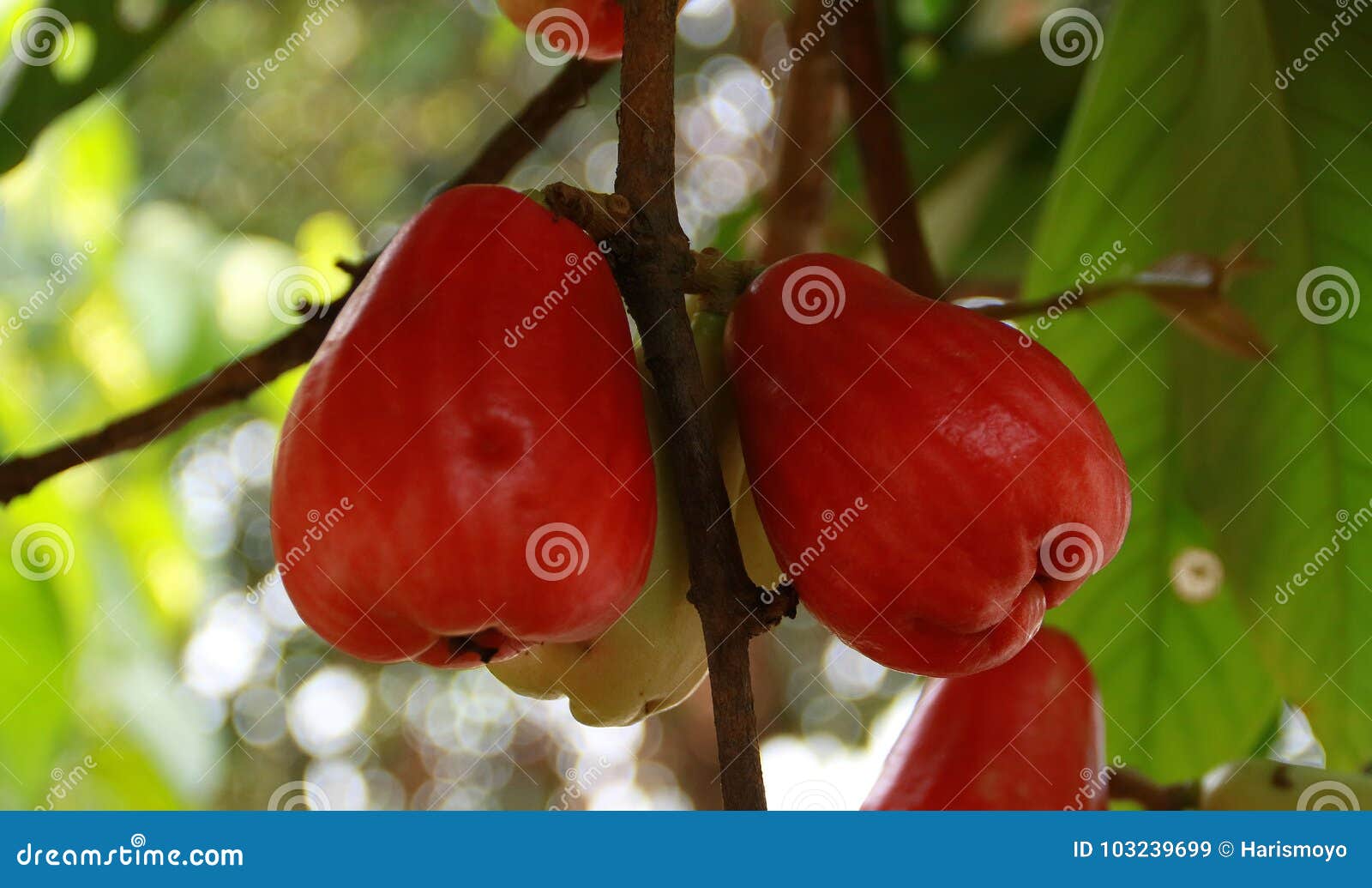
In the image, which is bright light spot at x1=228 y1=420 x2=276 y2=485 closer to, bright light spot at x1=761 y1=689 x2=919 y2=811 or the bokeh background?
the bokeh background

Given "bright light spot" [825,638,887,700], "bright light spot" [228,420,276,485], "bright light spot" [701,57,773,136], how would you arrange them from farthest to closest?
"bright light spot" [825,638,887,700], "bright light spot" [701,57,773,136], "bright light spot" [228,420,276,485]

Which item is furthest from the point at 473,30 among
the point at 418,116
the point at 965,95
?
the point at 965,95

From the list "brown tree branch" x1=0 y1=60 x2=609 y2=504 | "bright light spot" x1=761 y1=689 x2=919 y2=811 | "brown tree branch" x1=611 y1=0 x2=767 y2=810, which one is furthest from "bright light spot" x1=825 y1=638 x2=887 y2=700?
"brown tree branch" x1=611 y1=0 x2=767 y2=810

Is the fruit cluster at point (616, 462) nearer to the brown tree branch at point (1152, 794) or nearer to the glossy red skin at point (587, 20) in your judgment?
the glossy red skin at point (587, 20)

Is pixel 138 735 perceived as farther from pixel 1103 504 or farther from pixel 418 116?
pixel 418 116

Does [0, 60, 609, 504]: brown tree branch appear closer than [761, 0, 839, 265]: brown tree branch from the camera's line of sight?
Yes

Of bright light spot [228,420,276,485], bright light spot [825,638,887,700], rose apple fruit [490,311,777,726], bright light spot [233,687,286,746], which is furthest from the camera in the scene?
bright light spot [233,687,286,746]

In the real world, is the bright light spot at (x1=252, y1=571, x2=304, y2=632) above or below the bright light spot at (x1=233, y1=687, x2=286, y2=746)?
above

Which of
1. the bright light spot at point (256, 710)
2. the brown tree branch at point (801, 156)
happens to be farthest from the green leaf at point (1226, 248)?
the bright light spot at point (256, 710)
